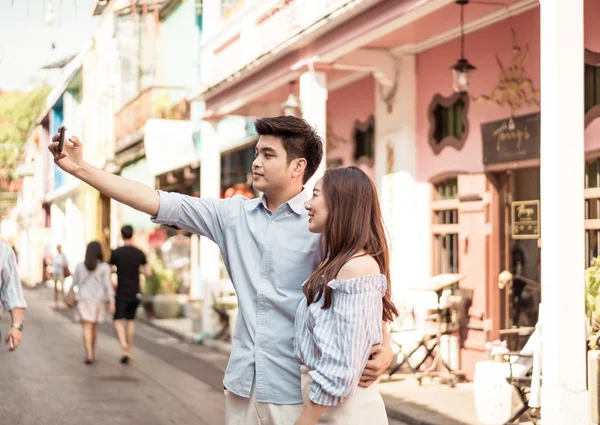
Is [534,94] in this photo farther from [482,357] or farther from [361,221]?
[361,221]

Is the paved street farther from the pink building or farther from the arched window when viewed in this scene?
the arched window

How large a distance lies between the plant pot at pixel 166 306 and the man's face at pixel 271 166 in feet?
59.2

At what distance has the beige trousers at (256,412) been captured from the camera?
11.1ft

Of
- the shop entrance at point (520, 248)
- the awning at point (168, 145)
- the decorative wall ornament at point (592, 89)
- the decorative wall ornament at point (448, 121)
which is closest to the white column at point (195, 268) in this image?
the awning at point (168, 145)

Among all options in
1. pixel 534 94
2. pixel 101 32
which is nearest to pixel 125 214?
pixel 101 32

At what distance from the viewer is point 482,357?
11.5 metres

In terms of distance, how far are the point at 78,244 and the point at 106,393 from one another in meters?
32.2

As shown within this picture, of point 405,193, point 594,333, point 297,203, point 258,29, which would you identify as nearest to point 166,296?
point 258,29

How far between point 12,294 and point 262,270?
12.8ft

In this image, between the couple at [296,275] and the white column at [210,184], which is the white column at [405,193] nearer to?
the white column at [210,184]

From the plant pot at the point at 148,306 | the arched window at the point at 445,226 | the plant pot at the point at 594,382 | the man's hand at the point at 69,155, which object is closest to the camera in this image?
the man's hand at the point at 69,155

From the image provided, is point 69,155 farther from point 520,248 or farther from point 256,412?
point 520,248

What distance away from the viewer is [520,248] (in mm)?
11281

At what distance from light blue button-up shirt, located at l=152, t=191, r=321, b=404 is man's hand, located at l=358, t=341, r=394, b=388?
25 centimetres
